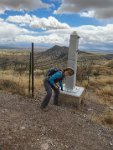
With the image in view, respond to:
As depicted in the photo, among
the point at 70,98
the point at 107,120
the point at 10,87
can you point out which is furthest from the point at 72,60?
the point at 10,87

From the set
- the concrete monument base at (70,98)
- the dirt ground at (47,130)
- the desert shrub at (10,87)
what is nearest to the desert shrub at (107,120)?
the dirt ground at (47,130)

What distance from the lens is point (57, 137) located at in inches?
216

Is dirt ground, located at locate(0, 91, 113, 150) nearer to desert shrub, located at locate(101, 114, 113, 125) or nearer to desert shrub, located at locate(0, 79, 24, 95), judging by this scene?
desert shrub, located at locate(101, 114, 113, 125)

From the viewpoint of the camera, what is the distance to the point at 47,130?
578 centimetres

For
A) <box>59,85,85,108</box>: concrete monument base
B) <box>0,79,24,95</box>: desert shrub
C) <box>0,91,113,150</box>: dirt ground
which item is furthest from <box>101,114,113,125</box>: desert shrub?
<box>0,79,24,95</box>: desert shrub

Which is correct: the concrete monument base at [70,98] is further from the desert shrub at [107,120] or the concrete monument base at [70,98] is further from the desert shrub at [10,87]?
the desert shrub at [10,87]

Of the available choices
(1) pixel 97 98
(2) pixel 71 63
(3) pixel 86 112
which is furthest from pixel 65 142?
(1) pixel 97 98

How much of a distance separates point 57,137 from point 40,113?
1527mm

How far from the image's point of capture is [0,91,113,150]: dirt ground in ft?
16.9

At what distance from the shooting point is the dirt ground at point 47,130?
16.9ft

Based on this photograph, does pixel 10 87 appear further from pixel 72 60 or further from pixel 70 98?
pixel 72 60

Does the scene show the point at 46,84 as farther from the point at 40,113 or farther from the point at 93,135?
the point at 93,135

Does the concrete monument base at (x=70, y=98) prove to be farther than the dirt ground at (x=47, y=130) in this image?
Yes

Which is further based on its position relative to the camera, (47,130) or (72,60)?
(72,60)
